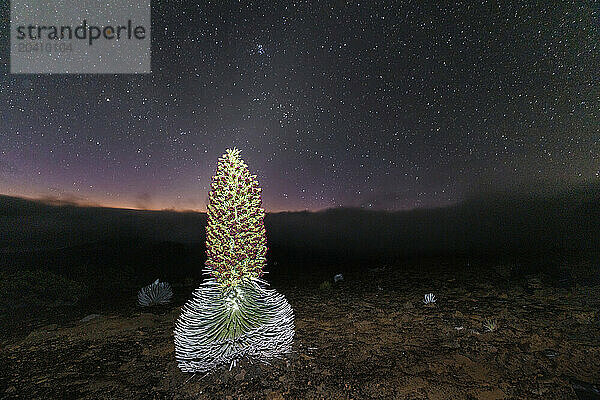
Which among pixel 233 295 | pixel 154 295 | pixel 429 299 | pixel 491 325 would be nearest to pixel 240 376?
pixel 233 295

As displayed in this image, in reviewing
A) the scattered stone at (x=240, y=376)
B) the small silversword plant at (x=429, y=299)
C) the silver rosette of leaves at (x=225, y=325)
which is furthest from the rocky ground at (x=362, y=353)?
the silver rosette of leaves at (x=225, y=325)

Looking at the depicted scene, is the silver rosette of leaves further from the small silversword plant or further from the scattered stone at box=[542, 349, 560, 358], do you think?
the small silversword plant

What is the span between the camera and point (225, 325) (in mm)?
3758

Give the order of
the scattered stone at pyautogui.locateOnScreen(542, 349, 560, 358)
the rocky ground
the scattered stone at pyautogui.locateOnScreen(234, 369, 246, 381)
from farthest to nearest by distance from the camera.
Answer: the scattered stone at pyautogui.locateOnScreen(542, 349, 560, 358), the scattered stone at pyautogui.locateOnScreen(234, 369, 246, 381), the rocky ground

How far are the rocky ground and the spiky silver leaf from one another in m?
0.29

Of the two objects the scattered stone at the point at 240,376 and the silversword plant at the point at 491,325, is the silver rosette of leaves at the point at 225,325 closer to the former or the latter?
the scattered stone at the point at 240,376

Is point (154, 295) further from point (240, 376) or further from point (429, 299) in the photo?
point (429, 299)

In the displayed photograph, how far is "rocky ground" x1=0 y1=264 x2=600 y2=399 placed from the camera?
11.3 ft

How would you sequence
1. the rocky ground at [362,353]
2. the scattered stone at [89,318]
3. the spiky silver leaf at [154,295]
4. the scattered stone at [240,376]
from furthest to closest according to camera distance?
the spiky silver leaf at [154,295], the scattered stone at [89,318], the scattered stone at [240,376], the rocky ground at [362,353]

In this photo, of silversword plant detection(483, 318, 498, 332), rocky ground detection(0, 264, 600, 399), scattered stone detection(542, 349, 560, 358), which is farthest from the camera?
silversword plant detection(483, 318, 498, 332)

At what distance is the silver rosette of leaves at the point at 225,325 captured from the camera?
12.1 feet

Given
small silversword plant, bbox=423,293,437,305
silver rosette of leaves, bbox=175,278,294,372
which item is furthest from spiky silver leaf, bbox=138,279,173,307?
small silversword plant, bbox=423,293,437,305

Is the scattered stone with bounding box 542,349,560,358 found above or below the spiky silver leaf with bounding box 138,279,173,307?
below

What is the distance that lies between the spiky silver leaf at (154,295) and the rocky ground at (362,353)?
0.29m
